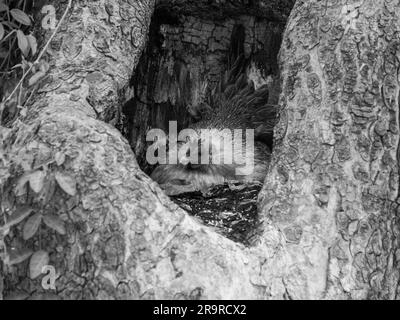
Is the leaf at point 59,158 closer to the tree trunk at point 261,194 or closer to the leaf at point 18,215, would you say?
the tree trunk at point 261,194

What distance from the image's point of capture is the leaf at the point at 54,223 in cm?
192

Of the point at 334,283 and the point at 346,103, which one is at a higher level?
the point at 346,103

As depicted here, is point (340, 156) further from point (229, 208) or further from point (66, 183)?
point (66, 183)

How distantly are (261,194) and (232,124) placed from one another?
0.85m

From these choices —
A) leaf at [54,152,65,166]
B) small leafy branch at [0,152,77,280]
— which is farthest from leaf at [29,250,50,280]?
leaf at [54,152,65,166]

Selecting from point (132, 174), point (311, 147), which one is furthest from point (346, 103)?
point (132, 174)

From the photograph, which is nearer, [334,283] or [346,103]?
[334,283]

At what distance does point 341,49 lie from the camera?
2.33 m

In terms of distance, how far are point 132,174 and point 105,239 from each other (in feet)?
0.80

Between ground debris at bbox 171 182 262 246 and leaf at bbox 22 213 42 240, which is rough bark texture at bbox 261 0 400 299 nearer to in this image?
ground debris at bbox 171 182 262 246

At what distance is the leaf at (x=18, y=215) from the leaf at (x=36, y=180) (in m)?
0.07
